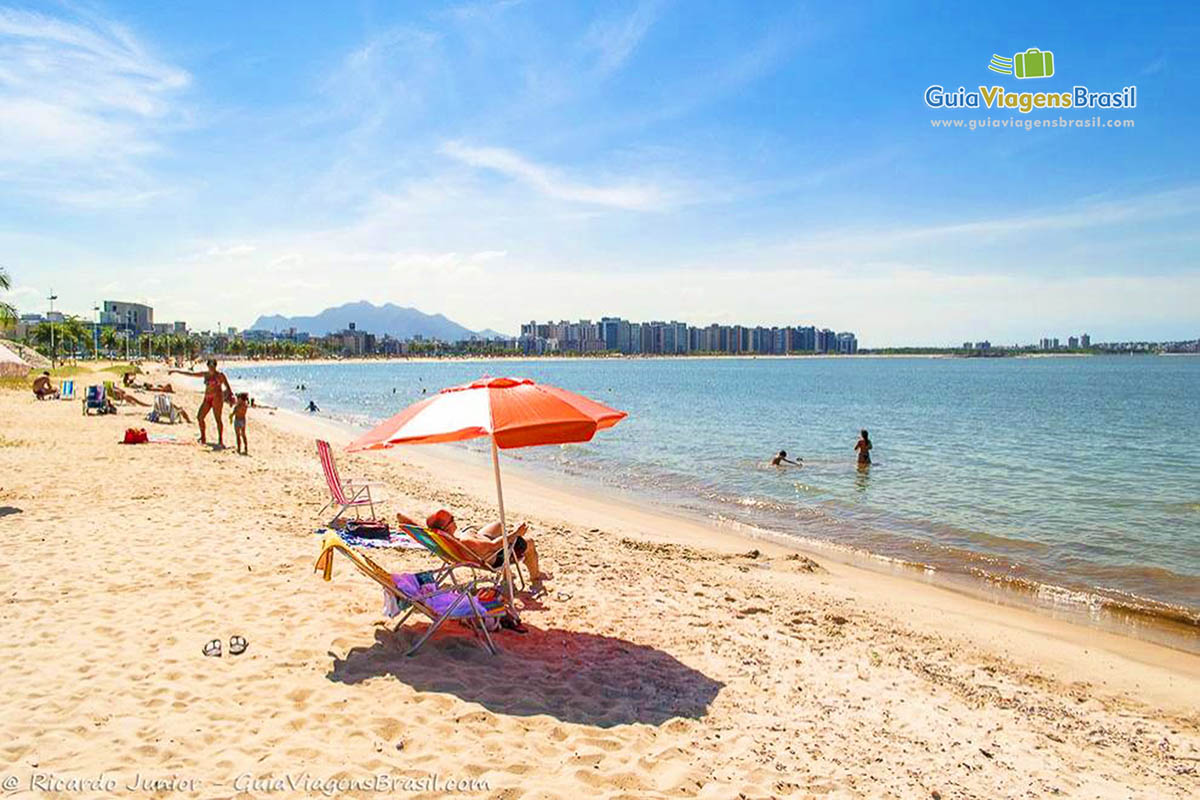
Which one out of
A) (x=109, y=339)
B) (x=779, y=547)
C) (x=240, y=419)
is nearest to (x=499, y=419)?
(x=779, y=547)

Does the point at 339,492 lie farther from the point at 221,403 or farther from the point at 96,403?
the point at 96,403

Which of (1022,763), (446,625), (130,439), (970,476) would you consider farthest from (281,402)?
(1022,763)

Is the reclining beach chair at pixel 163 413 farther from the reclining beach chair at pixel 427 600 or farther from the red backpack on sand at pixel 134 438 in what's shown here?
the reclining beach chair at pixel 427 600

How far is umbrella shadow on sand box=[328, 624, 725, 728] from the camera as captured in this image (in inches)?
199

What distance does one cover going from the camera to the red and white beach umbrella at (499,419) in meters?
5.27

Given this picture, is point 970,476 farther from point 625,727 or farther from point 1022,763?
point 625,727

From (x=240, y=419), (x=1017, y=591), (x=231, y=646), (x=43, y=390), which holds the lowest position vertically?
(x=1017, y=591)

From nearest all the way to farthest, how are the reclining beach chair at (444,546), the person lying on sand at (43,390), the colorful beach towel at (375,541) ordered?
the reclining beach chair at (444,546), the colorful beach towel at (375,541), the person lying on sand at (43,390)

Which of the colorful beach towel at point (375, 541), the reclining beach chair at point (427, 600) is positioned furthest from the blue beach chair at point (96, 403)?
the reclining beach chair at point (427, 600)

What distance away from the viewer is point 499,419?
210 inches

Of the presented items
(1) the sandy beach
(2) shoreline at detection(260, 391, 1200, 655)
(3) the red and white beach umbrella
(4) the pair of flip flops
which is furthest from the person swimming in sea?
(4) the pair of flip flops

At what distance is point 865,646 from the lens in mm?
6996

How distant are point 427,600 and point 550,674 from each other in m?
1.29

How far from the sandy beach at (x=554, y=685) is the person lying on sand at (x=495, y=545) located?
29 cm
